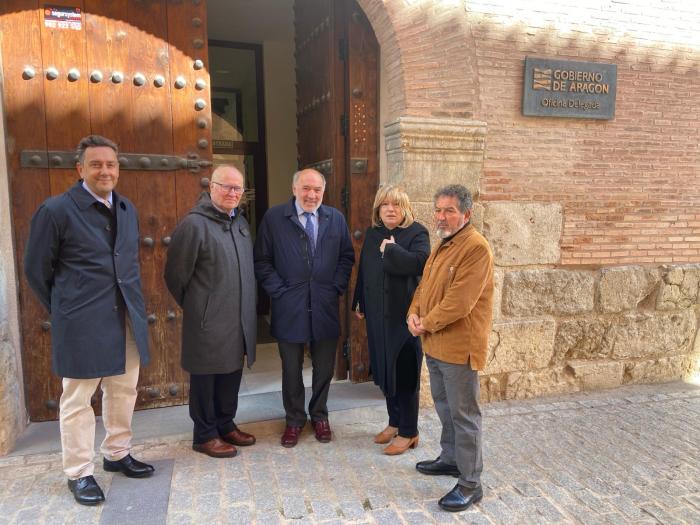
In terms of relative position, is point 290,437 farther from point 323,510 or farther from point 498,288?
point 498,288

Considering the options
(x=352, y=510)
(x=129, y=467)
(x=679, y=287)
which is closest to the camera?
(x=352, y=510)

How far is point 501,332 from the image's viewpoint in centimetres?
393

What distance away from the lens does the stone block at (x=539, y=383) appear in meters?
4.02

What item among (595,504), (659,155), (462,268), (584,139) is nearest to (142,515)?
(462,268)

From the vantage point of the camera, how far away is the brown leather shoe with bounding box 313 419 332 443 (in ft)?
10.5

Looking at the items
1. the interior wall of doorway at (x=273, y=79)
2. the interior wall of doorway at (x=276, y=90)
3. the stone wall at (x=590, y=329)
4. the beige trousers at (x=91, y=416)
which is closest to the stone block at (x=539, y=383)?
the stone wall at (x=590, y=329)

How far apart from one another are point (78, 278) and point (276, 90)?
12.7 feet

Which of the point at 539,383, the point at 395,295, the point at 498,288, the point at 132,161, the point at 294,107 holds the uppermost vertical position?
the point at 294,107

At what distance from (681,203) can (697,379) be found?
5.10 ft

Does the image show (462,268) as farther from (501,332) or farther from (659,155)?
(659,155)

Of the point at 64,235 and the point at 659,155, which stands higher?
the point at 659,155

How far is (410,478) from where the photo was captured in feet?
9.21

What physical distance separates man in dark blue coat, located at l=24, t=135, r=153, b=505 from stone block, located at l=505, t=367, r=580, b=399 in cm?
279

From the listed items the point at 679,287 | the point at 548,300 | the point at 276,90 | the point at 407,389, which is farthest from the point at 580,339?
the point at 276,90
